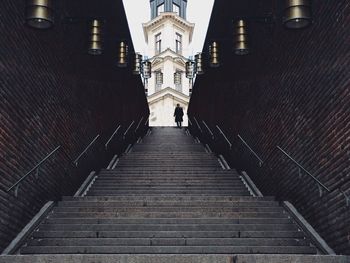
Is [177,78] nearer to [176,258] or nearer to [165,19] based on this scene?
[165,19]

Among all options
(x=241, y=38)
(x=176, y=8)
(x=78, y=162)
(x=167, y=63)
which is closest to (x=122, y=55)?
(x=78, y=162)

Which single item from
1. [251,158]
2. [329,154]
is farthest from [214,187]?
[329,154]

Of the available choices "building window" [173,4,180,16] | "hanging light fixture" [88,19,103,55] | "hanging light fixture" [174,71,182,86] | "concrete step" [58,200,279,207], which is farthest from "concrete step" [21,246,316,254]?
"building window" [173,4,180,16]

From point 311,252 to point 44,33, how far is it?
5.47m

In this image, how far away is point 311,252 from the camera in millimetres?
6703

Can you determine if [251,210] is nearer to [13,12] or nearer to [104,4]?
[13,12]

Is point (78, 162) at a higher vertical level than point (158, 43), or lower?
lower

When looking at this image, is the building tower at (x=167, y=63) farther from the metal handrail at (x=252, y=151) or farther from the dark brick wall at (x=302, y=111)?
the metal handrail at (x=252, y=151)

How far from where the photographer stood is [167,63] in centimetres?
5050

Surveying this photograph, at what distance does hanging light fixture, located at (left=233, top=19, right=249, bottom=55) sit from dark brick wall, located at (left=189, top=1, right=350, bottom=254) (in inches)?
30.1

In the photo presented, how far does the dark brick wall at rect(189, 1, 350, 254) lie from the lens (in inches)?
256

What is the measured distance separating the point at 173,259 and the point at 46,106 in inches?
155

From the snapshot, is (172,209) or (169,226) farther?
(172,209)

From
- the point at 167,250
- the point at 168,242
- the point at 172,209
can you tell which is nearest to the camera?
the point at 167,250
